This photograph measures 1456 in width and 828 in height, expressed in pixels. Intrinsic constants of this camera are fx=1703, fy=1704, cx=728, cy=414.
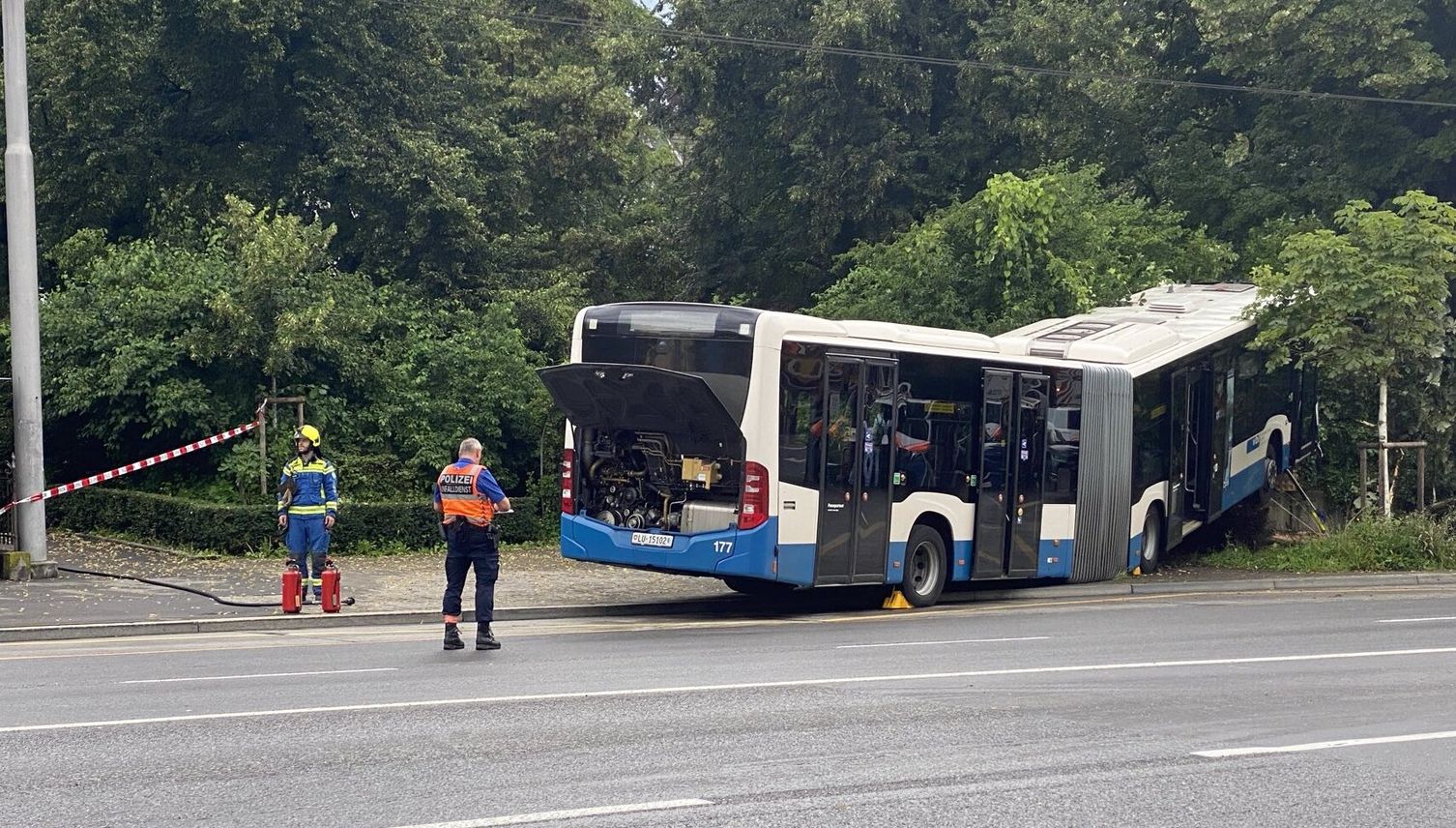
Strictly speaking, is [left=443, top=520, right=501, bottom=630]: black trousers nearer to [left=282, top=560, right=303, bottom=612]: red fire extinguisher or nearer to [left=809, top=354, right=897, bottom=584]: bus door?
[left=282, top=560, right=303, bottom=612]: red fire extinguisher

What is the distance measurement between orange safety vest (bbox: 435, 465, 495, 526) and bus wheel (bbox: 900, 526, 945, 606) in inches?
242

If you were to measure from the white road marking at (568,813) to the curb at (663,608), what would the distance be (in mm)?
9074

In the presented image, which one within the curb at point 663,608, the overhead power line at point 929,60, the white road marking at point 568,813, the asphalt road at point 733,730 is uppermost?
the overhead power line at point 929,60

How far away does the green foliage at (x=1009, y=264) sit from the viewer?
1077 inches

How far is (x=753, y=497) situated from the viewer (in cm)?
1667

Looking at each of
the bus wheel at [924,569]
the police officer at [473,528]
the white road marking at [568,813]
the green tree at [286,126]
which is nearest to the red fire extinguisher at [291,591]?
the police officer at [473,528]

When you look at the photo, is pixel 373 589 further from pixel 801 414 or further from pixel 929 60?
pixel 929 60

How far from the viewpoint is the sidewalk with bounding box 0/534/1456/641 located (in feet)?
52.3

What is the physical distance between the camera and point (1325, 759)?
8.93m

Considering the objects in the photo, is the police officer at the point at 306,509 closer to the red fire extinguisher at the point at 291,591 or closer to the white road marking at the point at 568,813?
the red fire extinguisher at the point at 291,591

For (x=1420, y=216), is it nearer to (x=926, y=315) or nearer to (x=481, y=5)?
(x=926, y=315)

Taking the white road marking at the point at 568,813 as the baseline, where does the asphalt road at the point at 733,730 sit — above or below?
below

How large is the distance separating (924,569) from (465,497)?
6.79 m

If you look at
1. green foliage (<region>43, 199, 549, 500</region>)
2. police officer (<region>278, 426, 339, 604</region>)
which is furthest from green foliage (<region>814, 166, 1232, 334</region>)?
police officer (<region>278, 426, 339, 604</region>)
